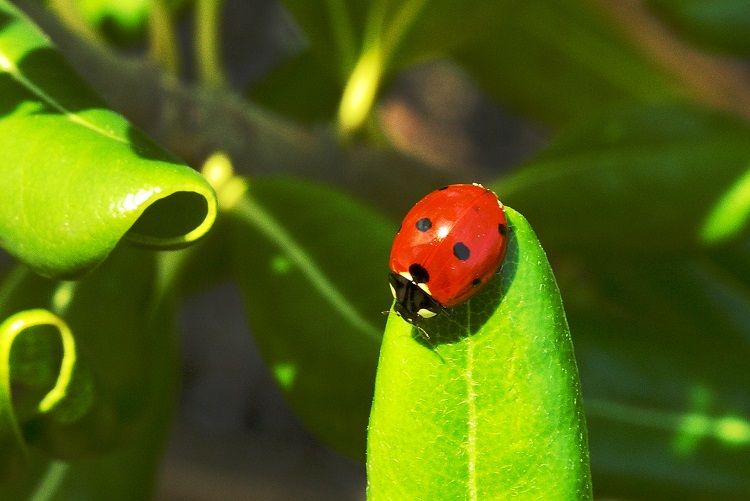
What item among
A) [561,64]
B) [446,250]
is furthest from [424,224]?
[561,64]

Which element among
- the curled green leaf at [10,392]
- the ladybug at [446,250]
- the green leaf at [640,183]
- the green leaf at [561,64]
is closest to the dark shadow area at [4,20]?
the curled green leaf at [10,392]

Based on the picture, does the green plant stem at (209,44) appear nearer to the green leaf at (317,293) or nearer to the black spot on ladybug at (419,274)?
the green leaf at (317,293)

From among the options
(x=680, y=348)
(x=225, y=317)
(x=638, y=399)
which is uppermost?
(x=225, y=317)

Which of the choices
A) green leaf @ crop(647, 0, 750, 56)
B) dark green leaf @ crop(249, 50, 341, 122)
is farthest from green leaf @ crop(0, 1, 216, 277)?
dark green leaf @ crop(249, 50, 341, 122)

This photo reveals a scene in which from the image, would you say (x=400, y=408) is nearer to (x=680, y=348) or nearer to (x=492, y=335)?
(x=492, y=335)

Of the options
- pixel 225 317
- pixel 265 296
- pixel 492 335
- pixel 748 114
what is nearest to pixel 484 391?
pixel 492 335

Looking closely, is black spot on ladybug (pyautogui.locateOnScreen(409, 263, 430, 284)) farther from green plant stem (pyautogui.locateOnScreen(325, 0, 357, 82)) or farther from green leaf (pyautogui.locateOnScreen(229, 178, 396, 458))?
green plant stem (pyautogui.locateOnScreen(325, 0, 357, 82))
